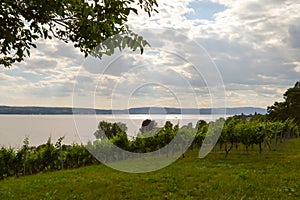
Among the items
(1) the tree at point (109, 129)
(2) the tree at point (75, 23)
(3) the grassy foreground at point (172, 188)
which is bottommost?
(3) the grassy foreground at point (172, 188)

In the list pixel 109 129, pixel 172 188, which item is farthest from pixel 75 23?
pixel 172 188

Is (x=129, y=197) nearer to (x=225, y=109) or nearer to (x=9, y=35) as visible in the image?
(x=225, y=109)

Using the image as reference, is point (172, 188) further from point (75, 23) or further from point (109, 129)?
point (75, 23)

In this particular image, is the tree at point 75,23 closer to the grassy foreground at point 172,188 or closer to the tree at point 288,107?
the grassy foreground at point 172,188

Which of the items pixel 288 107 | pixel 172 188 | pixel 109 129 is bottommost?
pixel 172 188

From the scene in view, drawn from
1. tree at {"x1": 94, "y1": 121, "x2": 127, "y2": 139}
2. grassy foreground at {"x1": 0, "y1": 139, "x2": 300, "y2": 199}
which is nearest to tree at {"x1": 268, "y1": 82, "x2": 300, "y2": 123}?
grassy foreground at {"x1": 0, "y1": 139, "x2": 300, "y2": 199}

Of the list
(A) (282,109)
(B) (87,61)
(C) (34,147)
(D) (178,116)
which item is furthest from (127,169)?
(A) (282,109)

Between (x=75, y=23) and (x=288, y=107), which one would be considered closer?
(x=75, y=23)

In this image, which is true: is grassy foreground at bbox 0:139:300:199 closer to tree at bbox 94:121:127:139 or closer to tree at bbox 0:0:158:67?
tree at bbox 94:121:127:139

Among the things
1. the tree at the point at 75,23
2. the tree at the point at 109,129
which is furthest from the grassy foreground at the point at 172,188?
the tree at the point at 75,23

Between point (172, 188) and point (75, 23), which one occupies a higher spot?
point (75, 23)

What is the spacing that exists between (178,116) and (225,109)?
4.20ft

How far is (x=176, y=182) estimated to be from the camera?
9852 millimetres

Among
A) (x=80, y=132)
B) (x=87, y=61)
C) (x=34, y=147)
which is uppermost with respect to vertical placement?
(x=87, y=61)
